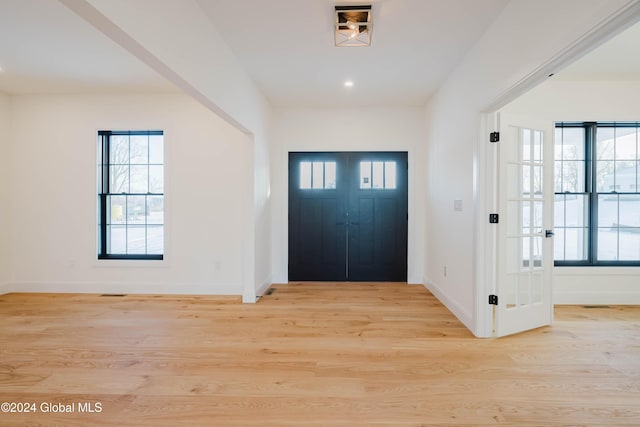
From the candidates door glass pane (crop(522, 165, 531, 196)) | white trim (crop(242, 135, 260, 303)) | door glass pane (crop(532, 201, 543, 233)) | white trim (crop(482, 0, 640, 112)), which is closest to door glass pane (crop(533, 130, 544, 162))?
door glass pane (crop(522, 165, 531, 196))

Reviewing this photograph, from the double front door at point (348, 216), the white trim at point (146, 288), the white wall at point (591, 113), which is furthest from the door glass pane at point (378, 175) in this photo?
the white trim at point (146, 288)

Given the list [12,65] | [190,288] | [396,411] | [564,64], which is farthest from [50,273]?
[564,64]

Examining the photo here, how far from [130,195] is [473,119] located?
182 inches

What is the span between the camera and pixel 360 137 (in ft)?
16.1

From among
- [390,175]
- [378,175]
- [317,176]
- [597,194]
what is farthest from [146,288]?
[597,194]

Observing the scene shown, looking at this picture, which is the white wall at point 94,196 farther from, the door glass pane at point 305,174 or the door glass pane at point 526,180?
the door glass pane at point 526,180

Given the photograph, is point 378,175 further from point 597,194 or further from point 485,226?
point 597,194

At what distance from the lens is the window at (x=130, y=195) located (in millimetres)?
4422

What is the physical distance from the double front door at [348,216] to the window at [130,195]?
6.56 ft

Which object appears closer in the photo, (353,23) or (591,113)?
(353,23)

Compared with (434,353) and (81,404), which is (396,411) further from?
(81,404)

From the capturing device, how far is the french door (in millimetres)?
2881

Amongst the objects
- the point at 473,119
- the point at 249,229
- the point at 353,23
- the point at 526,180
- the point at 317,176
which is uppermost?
the point at 353,23

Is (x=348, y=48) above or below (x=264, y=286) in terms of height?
above
